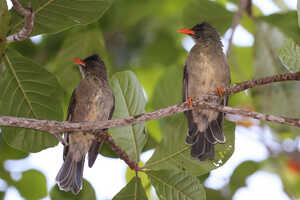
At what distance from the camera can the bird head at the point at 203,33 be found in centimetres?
410

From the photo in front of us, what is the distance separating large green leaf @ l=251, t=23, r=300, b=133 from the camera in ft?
13.0

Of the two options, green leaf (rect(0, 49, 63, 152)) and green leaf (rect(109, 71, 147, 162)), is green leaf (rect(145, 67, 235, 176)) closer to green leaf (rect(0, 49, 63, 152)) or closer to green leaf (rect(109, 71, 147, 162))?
green leaf (rect(109, 71, 147, 162))

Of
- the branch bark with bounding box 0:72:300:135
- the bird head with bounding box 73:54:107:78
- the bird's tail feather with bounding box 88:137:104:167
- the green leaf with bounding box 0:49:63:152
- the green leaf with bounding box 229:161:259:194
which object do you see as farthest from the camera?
the bird head with bounding box 73:54:107:78

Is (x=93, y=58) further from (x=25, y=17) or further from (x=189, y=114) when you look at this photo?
(x=25, y=17)

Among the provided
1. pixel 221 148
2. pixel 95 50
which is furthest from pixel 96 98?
pixel 221 148

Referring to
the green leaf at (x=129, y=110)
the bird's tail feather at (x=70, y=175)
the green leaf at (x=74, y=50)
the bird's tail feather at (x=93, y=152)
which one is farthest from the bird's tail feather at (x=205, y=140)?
the green leaf at (x=74, y=50)

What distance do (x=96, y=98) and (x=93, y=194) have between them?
123 centimetres

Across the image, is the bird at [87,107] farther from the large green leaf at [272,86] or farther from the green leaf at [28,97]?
the large green leaf at [272,86]

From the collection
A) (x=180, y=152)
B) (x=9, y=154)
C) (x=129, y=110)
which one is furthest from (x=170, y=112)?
(x=9, y=154)

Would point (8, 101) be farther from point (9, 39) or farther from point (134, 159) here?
point (134, 159)

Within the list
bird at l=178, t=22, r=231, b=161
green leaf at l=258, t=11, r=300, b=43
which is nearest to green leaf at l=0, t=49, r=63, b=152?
bird at l=178, t=22, r=231, b=161

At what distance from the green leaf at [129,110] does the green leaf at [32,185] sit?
104 centimetres

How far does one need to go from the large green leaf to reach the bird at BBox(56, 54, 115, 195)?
1604 mm

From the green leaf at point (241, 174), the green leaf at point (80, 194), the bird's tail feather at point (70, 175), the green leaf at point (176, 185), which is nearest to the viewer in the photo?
the green leaf at point (176, 185)
